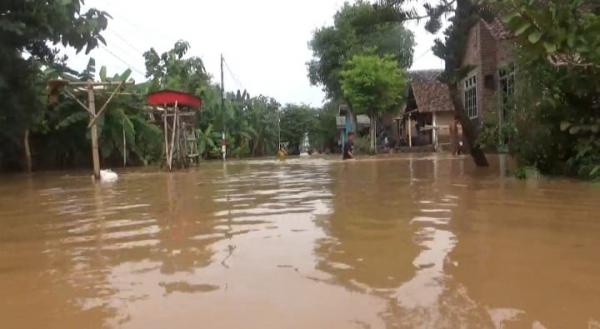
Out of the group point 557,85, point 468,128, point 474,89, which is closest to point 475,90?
point 474,89

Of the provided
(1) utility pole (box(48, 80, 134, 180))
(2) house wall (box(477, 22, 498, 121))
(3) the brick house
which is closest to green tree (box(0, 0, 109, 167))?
(1) utility pole (box(48, 80, 134, 180))

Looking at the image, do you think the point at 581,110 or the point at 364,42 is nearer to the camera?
the point at 581,110

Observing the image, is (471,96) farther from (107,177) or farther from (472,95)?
(107,177)

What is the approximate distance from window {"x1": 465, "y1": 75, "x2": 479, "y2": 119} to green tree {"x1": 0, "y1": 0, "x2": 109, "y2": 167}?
1405 centimetres

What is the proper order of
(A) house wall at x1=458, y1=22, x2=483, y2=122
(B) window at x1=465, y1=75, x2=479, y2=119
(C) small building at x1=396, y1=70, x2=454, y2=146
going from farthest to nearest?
(C) small building at x1=396, y1=70, x2=454, y2=146 < (B) window at x1=465, y1=75, x2=479, y2=119 < (A) house wall at x1=458, y1=22, x2=483, y2=122

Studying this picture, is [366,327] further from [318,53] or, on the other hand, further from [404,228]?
[318,53]

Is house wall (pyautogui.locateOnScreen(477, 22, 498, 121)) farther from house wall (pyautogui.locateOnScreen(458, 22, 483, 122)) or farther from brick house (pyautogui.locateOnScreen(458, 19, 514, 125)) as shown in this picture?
house wall (pyautogui.locateOnScreen(458, 22, 483, 122))

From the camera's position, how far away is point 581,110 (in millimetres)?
9562

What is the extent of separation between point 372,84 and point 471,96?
8.65m

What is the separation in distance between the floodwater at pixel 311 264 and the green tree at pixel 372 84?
25.6 meters

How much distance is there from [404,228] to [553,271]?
1677 millimetres

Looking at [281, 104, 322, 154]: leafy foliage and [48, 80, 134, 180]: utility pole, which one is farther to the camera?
[281, 104, 322, 154]: leafy foliage

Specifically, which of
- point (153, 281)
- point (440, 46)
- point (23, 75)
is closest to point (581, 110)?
point (440, 46)

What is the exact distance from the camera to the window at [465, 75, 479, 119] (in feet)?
78.1
